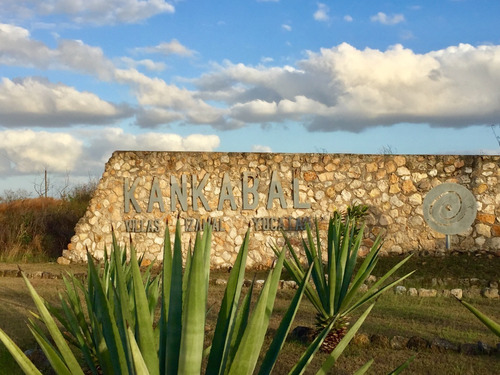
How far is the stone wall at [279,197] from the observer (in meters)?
13.5

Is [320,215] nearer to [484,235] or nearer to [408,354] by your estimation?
[484,235]

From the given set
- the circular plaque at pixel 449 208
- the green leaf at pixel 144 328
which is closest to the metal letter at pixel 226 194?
the circular plaque at pixel 449 208

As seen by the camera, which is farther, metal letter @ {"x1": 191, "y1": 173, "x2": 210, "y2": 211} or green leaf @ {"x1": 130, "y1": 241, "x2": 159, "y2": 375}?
metal letter @ {"x1": 191, "y1": 173, "x2": 210, "y2": 211}

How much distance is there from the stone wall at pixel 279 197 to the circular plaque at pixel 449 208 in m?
0.12

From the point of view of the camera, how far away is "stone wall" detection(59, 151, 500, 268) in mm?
13461

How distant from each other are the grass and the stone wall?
90.5 inches

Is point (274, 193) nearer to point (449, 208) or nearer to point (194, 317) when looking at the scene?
point (449, 208)

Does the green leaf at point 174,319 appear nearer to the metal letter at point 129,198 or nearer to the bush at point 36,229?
the metal letter at point 129,198

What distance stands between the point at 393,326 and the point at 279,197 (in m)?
6.76

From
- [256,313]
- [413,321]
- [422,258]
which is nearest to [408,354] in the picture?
[413,321]

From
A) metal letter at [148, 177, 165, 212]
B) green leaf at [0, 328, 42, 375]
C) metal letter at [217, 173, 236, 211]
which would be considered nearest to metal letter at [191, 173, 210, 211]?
metal letter at [217, 173, 236, 211]

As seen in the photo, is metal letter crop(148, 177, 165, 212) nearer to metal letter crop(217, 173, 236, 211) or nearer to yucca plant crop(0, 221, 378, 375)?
metal letter crop(217, 173, 236, 211)

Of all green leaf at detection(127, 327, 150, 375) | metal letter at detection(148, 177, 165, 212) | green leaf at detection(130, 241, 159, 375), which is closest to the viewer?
green leaf at detection(127, 327, 150, 375)

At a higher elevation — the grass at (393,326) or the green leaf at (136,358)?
the green leaf at (136,358)
